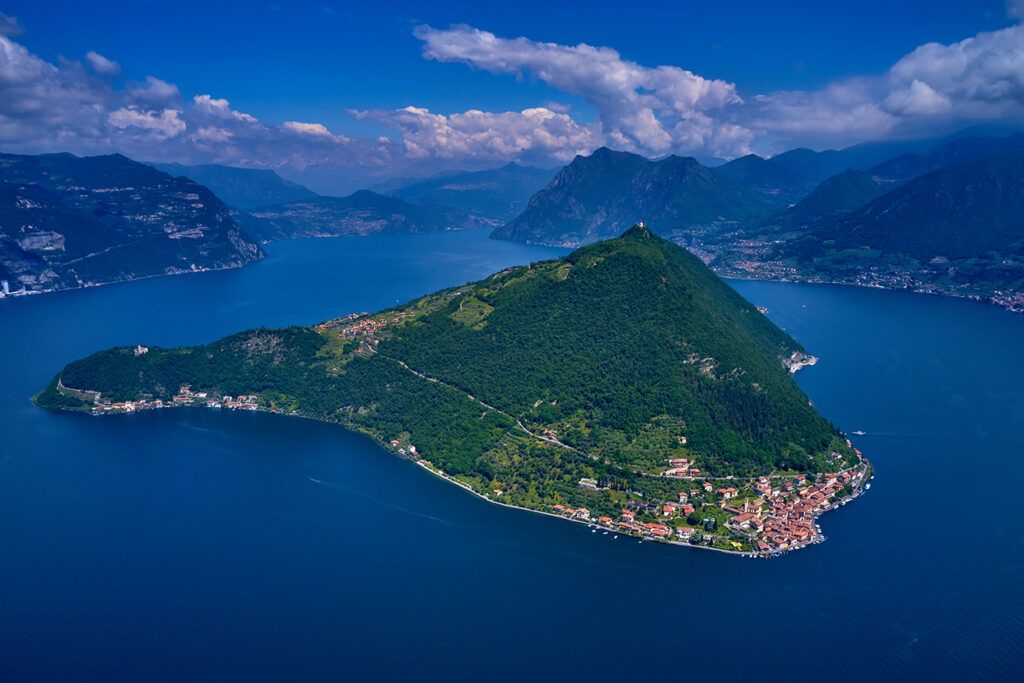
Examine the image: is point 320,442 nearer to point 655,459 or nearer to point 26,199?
point 655,459

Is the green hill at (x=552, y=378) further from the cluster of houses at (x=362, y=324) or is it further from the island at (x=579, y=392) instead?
the cluster of houses at (x=362, y=324)

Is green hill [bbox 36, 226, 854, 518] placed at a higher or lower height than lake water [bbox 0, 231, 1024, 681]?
higher

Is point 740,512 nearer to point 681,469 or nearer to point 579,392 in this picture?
point 681,469

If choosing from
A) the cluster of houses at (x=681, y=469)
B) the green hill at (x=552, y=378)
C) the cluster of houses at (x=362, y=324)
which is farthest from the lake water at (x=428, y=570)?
the cluster of houses at (x=362, y=324)

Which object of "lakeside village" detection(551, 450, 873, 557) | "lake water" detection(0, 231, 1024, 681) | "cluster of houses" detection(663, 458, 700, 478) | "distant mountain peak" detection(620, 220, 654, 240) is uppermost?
"distant mountain peak" detection(620, 220, 654, 240)

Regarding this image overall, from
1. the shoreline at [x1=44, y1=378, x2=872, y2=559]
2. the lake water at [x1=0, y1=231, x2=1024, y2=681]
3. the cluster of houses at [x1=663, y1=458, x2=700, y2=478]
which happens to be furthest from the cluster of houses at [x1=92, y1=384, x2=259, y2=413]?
the cluster of houses at [x1=663, y1=458, x2=700, y2=478]

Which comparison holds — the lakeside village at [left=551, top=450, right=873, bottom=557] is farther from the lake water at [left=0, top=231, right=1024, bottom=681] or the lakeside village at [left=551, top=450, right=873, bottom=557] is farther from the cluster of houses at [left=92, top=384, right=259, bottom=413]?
the cluster of houses at [left=92, top=384, right=259, bottom=413]
